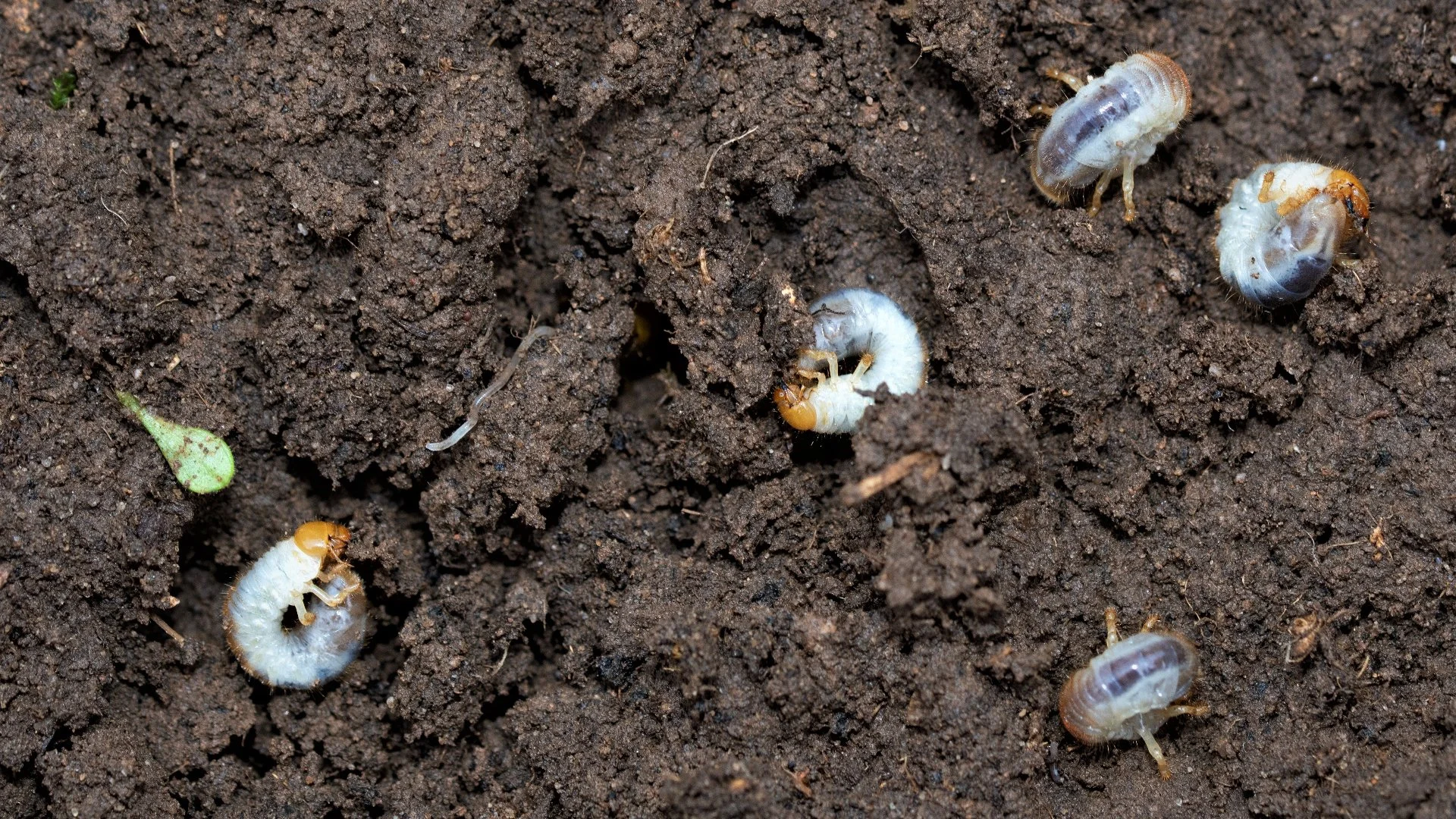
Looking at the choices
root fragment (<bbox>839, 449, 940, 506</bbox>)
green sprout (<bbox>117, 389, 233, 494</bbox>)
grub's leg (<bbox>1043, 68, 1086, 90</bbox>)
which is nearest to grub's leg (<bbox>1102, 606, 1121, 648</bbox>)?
root fragment (<bbox>839, 449, 940, 506</bbox>)

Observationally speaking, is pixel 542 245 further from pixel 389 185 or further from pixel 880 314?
pixel 880 314

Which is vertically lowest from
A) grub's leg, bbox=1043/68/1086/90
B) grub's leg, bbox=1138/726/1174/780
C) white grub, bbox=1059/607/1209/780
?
grub's leg, bbox=1138/726/1174/780

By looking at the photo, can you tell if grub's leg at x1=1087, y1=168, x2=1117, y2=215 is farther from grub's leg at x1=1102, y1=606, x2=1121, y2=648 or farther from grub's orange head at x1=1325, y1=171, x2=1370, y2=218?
grub's leg at x1=1102, y1=606, x2=1121, y2=648

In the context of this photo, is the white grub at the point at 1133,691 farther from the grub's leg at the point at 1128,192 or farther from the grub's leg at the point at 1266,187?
the grub's leg at the point at 1266,187

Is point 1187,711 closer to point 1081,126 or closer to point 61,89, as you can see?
point 1081,126

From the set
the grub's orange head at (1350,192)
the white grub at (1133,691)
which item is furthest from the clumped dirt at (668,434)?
the grub's orange head at (1350,192)

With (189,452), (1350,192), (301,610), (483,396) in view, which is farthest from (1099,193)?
(189,452)

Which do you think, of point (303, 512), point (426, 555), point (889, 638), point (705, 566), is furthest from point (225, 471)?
point (889, 638)
